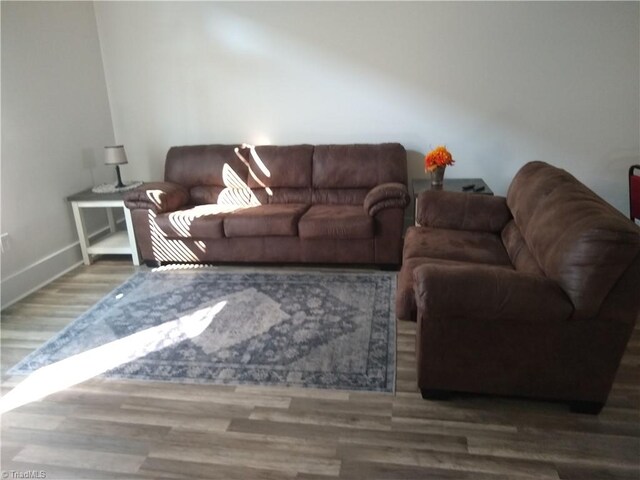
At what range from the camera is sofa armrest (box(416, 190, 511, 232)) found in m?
2.93

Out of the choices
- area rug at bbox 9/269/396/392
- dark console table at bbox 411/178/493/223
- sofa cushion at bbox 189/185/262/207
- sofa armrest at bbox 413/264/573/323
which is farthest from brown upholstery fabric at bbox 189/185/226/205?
sofa armrest at bbox 413/264/573/323

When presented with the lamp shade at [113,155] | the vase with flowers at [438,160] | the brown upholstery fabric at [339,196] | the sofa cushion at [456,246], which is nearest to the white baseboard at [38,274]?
the lamp shade at [113,155]

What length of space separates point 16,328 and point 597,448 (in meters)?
3.37

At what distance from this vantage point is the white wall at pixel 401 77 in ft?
12.0

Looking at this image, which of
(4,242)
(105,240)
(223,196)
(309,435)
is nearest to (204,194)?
(223,196)

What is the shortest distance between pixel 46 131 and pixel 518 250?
372 centimetres

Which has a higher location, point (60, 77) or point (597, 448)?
point (60, 77)

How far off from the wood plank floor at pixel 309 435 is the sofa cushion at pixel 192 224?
1523 millimetres

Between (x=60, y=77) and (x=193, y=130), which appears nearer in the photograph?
(x=60, y=77)

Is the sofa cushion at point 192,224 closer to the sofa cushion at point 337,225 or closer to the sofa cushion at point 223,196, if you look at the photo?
the sofa cushion at point 223,196

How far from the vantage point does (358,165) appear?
3.87 meters

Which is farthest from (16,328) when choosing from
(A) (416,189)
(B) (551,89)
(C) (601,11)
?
(C) (601,11)

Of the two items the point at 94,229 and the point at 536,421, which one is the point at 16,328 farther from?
the point at 536,421

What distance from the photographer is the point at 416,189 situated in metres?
3.70
